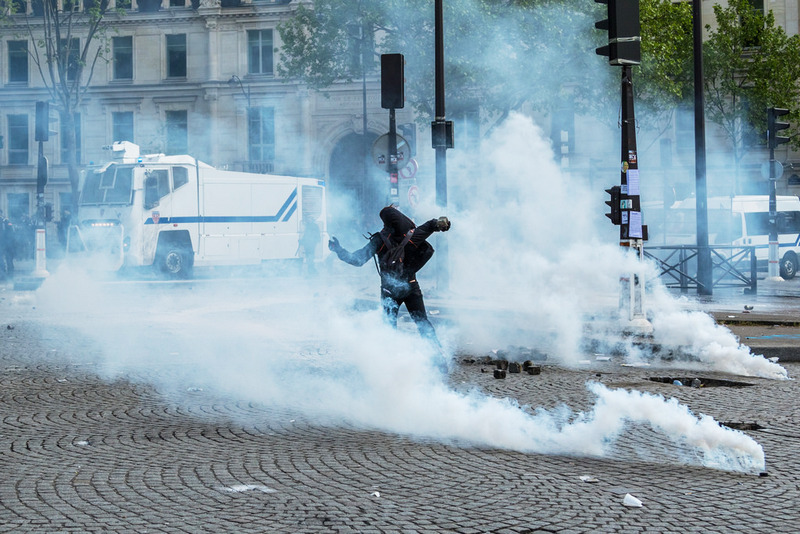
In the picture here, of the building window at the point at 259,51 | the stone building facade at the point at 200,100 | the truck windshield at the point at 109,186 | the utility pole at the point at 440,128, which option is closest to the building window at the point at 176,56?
the stone building facade at the point at 200,100

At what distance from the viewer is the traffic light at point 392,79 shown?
1359cm

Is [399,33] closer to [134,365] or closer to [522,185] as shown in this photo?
[522,185]

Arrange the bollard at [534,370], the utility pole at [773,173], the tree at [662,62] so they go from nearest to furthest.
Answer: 1. the bollard at [534,370]
2. the utility pole at [773,173]
3. the tree at [662,62]

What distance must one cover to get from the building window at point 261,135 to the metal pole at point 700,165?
23.9 feet

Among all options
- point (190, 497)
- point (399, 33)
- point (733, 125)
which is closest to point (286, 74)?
point (399, 33)

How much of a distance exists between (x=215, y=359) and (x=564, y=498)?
5973 mm

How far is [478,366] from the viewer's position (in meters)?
9.67

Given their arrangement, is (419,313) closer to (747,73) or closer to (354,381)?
(354,381)

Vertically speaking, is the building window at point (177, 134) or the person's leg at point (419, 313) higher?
the building window at point (177, 134)

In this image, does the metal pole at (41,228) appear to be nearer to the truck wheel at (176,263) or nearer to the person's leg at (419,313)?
the truck wheel at (176,263)

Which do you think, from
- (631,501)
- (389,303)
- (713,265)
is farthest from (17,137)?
(631,501)

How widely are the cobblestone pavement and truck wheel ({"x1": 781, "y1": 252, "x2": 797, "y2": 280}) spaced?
62.4 feet

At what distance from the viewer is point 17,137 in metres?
24.5

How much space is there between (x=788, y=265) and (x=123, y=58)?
17.8m
